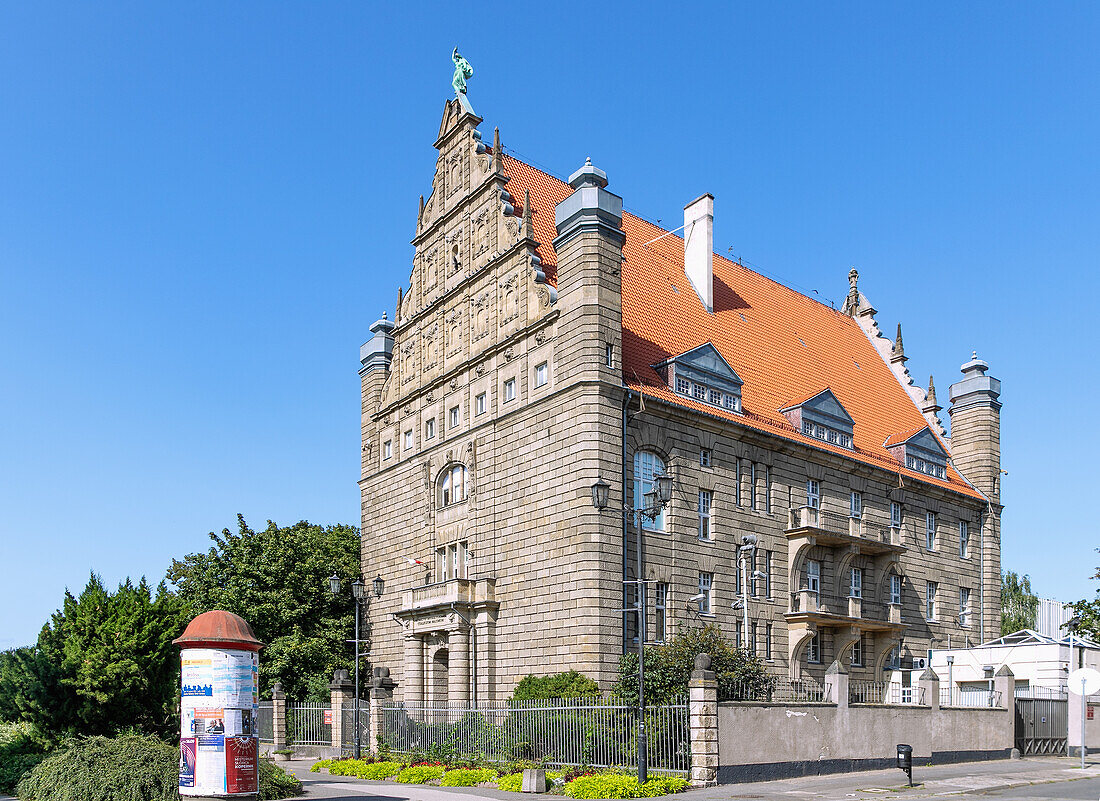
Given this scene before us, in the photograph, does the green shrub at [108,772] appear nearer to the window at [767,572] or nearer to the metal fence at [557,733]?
the metal fence at [557,733]

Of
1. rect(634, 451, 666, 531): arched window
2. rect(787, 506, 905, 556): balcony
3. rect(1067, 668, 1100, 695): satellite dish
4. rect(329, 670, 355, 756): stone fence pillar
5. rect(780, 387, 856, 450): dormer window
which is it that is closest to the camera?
rect(1067, 668, 1100, 695): satellite dish

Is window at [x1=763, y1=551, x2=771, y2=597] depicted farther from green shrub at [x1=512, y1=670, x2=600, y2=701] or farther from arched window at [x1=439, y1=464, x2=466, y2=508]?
arched window at [x1=439, y1=464, x2=466, y2=508]

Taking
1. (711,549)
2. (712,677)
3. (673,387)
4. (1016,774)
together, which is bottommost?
(1016,774)

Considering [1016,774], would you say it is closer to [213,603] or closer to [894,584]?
[894,584]

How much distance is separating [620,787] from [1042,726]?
20.5 m

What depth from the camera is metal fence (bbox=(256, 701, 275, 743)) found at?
3984 cm

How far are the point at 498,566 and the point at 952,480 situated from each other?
2340cm

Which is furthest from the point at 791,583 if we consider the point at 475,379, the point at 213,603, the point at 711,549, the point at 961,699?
the point at 213,603

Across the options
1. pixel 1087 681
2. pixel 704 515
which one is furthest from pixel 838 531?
pixel 1087 681

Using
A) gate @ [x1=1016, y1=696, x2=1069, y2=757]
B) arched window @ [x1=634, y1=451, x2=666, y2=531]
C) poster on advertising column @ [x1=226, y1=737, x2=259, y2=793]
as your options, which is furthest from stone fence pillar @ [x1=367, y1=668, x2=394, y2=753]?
gate @ [x1=1016, y1=696, x2=1069, y2=757]

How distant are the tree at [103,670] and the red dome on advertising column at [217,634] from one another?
20.6 feet

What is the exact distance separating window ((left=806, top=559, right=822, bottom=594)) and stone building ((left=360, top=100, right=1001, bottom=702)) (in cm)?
9

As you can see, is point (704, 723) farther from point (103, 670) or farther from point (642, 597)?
point (103, 670)

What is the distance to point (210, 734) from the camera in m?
17.7
